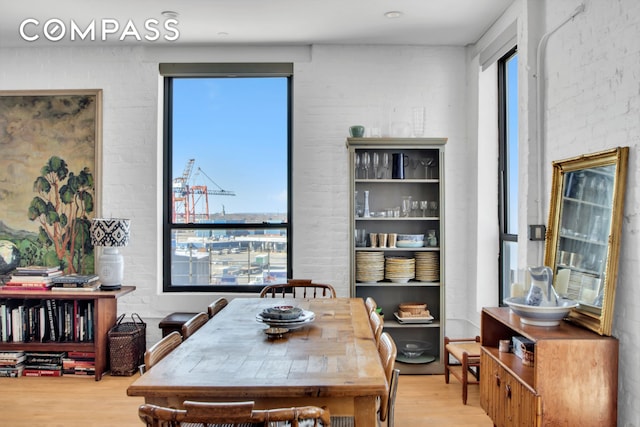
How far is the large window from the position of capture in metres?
4.91

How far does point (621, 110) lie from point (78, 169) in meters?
4.47

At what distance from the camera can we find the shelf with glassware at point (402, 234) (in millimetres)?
4410

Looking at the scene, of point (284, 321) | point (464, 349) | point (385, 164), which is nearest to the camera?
point (284, 321)

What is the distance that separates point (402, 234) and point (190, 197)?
2.10m

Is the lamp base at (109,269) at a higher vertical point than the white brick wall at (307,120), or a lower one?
lower

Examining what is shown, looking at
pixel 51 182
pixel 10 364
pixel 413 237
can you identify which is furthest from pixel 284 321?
pixel 51 182

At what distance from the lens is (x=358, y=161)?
15.1ft

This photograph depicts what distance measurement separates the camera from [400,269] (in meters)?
4.46

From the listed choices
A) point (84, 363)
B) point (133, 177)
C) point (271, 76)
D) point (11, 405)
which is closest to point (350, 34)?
point (271, 76)

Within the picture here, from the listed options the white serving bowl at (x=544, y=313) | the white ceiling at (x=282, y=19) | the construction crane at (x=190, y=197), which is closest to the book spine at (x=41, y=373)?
the construction crane at (x=190, y=197)

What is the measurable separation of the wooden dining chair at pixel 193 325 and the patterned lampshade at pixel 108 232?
168 cm

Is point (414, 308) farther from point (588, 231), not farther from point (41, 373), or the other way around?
point (41, 373)

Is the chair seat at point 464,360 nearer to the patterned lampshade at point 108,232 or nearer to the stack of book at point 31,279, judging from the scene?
the patterned lampshade at point 108,232

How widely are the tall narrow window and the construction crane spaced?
2.53m
